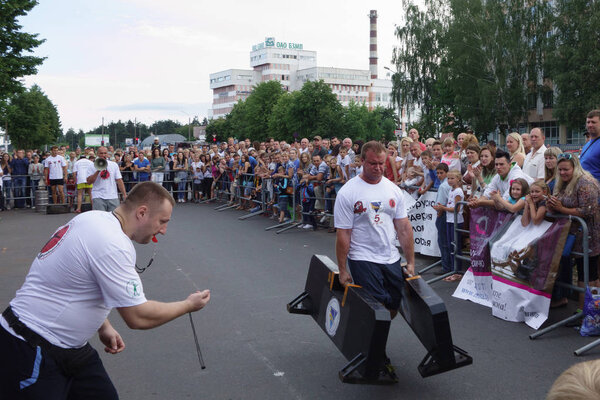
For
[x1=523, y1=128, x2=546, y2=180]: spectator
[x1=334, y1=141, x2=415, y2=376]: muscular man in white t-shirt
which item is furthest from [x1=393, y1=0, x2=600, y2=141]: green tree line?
[x1=334, y1=141, x2=415, y2=376]: muscular man in white t-shirt

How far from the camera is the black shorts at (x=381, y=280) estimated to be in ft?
17.2

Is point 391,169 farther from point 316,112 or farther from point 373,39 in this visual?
point 373,39

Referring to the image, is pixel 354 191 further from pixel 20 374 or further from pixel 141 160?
pixel 141 160

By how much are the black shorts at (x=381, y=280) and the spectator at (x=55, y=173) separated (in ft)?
61.2

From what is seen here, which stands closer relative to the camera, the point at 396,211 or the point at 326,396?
the point at 326,396

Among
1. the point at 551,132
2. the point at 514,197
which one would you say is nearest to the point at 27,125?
the point at 551,132

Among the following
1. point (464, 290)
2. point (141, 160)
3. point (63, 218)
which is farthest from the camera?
point (141, 160)

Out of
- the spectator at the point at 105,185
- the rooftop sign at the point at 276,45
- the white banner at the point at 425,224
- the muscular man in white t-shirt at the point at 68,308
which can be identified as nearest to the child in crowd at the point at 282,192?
the spectator at the point at 105,185

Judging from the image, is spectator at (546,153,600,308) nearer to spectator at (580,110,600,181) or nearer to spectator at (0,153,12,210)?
spectator at (580,110,600,181)

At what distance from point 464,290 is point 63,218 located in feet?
47.4

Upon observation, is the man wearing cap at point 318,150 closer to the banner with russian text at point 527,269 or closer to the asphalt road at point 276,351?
the asphalt road at point 276,351

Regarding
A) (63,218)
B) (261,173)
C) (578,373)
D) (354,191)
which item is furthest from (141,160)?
(578,373)

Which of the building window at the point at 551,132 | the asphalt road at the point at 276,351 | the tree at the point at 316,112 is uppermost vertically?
the tree at the point at 316,112

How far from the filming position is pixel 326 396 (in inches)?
A: 188
